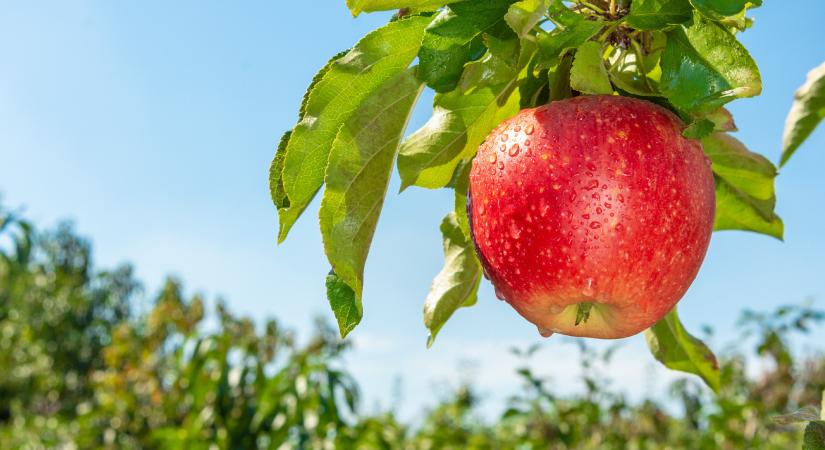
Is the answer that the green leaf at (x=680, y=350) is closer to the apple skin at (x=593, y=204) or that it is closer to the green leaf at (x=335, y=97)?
the apple skin at (x=593, y=204)

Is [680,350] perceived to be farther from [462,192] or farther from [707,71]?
[707,71]

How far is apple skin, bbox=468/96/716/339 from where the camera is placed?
75cm

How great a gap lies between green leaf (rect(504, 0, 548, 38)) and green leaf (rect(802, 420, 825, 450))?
43 centimetres

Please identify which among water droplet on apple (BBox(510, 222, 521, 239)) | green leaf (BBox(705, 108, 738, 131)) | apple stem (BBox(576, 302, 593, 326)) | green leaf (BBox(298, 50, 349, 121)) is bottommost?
apple stem (BBox(576, 302, 593, 326))

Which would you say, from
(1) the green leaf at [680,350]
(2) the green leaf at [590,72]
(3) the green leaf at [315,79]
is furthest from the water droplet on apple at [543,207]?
(1) the green leaf at [680,350]

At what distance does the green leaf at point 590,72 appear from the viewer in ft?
2.47

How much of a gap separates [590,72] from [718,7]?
0.56 ft

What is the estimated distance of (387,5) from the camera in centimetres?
74

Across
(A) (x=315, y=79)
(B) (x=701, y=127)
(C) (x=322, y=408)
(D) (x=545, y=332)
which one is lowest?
(C) (x=322, y=408)

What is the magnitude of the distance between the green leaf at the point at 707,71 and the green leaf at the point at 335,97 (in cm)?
23

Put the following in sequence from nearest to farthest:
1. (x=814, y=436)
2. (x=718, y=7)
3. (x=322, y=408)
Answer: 1. (x=718, y=7)
2. (x=814, y=436)
3. (x=322, y=408)

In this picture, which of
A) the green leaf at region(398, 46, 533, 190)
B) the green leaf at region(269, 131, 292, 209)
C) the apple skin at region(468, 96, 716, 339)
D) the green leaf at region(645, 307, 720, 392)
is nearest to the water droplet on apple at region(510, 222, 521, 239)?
the apple skin at region(468, 96, 716, 339)

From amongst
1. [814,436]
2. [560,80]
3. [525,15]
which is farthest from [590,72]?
[814,436]

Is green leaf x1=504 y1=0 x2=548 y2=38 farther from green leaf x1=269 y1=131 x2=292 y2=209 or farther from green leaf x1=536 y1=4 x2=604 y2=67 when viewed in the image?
green leaf x1=269 y1=131 x2=292 y2=209
